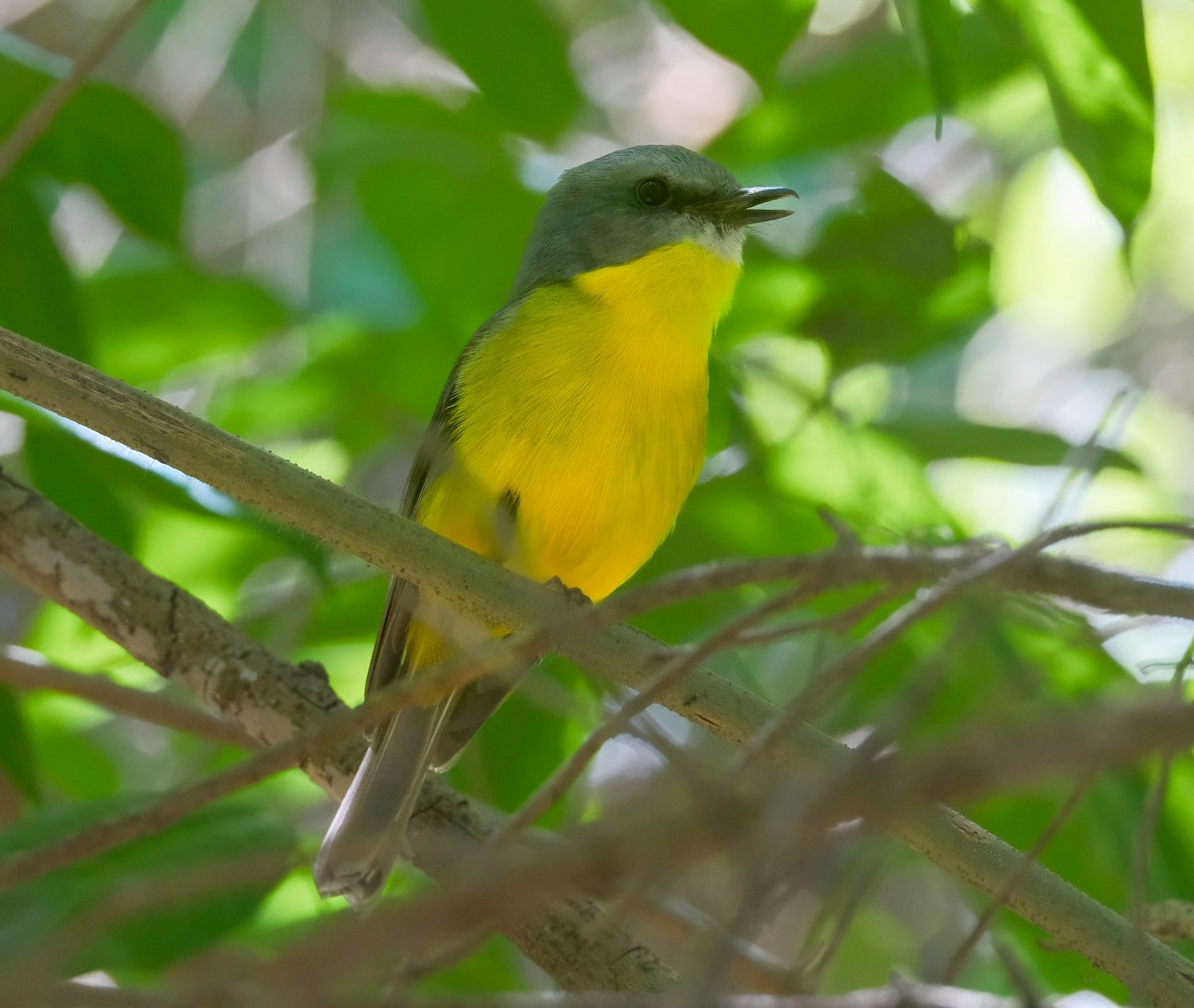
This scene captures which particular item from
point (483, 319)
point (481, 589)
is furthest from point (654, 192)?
point (481, 589)

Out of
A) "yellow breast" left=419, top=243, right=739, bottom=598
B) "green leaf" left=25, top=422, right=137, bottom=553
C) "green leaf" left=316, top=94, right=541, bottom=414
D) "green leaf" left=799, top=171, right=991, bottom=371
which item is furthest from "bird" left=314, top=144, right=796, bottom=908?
"green leaf" left=25, top=422, right=137, bottom=553

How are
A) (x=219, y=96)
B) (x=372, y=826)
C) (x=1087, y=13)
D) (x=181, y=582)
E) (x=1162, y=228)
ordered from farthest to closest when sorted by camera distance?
(x=219, y=96), (x=1162, y=228), (x=181, y=582), (x=372, y=826), (x=1087, y=13)

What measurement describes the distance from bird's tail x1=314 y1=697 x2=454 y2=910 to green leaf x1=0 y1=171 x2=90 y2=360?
1279mm

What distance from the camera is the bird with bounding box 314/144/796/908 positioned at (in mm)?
3828

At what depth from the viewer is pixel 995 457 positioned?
3.69 metres

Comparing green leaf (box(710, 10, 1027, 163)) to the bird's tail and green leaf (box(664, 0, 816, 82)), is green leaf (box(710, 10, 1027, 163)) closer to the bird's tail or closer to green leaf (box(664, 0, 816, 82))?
green leaf (box(664, 0, 816, 82))

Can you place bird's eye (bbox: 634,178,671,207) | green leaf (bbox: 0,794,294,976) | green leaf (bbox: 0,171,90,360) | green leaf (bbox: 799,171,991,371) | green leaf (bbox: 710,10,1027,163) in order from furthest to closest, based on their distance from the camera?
bird's eye (bbox: 634,178,671,207), green leaf (bbox: 710,10,1027,163), green leaf (bbox: 799,171,991,371), green leaf (bbox: 0,171,90,360), green leaf (bbox: 0,794,294,976)

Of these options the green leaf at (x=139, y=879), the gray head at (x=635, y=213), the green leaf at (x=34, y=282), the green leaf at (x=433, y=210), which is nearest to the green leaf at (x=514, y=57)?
the green leaf at (x=433, y=210)

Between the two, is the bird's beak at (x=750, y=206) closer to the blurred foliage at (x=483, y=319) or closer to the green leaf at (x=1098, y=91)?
the blurred foliage at (x=483, y=319)

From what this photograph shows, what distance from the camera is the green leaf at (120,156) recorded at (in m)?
3.85

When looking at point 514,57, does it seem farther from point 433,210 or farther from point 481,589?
point 481,589

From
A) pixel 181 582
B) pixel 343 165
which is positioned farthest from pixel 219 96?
pixel 181 582

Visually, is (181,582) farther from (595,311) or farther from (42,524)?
(595,311)

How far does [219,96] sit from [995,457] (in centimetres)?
695
